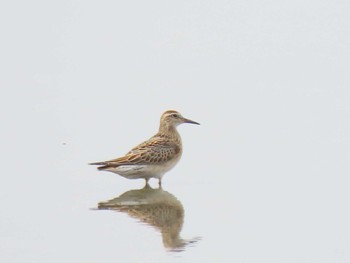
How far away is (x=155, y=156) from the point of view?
13.4 metres

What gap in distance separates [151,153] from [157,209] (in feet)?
5.65

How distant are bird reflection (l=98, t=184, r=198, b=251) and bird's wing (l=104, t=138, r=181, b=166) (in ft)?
1.36

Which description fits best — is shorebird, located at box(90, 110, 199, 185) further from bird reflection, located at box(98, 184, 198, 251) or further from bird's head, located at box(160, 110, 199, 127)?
bird reflection, located at box(98, 184, 198, 251)

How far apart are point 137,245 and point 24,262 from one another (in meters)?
1.13

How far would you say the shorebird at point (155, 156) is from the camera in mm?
12930

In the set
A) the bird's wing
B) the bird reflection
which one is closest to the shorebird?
the bird's wing

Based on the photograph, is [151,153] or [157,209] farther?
[151,153]

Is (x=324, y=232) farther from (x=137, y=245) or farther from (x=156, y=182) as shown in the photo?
(x=156, y=182)

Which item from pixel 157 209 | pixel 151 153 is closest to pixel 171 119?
pixel 151 153

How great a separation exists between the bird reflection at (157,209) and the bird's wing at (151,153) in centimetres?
42

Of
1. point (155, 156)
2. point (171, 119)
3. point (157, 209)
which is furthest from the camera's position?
point (171, 119)

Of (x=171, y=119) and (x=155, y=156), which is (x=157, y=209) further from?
(x=171, y=119)

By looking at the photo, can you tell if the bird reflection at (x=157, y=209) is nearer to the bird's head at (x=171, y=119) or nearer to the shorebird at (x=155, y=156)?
the shorebird at (x=155, y=156)

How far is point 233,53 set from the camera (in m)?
19.3
